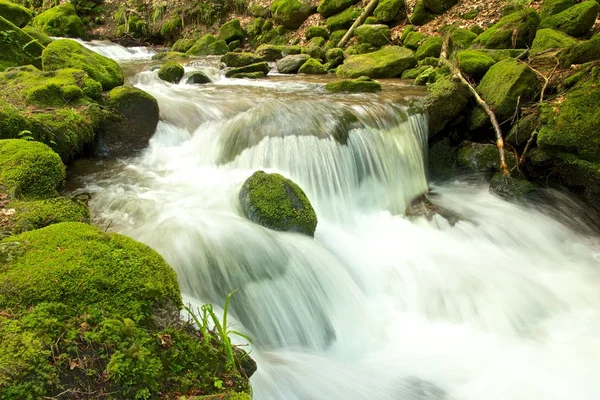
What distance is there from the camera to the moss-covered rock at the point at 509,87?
743 cm

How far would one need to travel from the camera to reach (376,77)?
1144 cm

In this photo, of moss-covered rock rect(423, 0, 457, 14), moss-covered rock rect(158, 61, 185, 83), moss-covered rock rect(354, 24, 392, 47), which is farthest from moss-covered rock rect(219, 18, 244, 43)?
moss-covered rock rect(158, 61, 185, 83)

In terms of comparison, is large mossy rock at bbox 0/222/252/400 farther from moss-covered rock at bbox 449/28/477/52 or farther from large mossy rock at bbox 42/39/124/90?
moss-covered rock at bbox 449/28/477/52

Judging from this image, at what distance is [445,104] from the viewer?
26.2ft

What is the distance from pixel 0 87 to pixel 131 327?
230 inches

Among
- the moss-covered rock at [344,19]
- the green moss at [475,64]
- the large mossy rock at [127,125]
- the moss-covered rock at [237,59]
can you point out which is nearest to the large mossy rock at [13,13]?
the large mossy rock at [127,125]

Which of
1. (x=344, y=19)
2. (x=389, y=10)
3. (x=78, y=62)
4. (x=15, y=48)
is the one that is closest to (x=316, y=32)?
(x=344, y=19)

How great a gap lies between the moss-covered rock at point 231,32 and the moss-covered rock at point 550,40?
565 inches

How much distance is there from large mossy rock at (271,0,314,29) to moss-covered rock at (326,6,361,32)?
1822 mm

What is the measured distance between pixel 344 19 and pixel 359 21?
100 cm

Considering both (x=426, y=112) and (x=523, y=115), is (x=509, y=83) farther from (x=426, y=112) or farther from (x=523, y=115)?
(x=426, y=112)

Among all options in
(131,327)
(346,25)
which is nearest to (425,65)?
(346,25)

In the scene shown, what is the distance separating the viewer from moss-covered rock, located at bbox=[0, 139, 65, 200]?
12.4 feet

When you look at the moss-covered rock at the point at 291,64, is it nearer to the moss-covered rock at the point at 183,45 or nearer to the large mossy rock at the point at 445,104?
the large mossy rock at the point at 445,104
